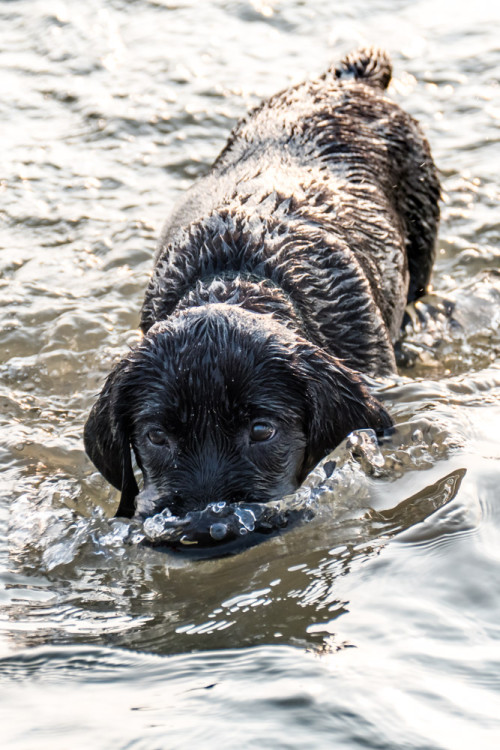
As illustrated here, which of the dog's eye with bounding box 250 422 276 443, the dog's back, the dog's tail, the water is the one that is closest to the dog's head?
the dog's eye with bounding box 250 422 276 443

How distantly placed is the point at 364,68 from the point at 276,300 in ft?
9.04

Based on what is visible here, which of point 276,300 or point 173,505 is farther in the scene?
point 276,300

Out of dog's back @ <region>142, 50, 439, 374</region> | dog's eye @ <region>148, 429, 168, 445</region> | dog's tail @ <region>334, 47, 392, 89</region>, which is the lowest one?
dog's eye @ <region>148, 429, 168, 445</region>

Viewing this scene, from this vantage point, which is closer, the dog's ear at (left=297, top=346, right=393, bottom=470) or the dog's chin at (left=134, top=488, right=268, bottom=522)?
the dog's chin at (left=134, top=488, right=268, bottom=522)

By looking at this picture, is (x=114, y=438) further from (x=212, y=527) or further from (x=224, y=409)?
(x=212, y=527)

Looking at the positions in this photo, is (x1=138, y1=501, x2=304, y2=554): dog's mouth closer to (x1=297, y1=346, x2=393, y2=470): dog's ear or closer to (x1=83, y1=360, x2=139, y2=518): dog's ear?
(x1=297, y1=346, x2=393, y2=470): dog's ear

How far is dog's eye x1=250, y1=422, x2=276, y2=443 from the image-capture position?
175 inches

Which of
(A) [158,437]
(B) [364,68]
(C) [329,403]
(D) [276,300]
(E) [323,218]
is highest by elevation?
(B) [364,68]

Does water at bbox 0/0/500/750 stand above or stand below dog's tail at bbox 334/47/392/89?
below

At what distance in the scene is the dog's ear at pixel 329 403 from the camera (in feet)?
15.0

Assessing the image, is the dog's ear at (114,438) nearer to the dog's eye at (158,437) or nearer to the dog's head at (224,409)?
the dog's head at (224,409)

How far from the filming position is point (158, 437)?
14.8 ft

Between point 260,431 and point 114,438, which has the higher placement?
point 260,431

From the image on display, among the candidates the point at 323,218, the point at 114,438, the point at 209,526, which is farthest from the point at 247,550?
the point at 323,218
